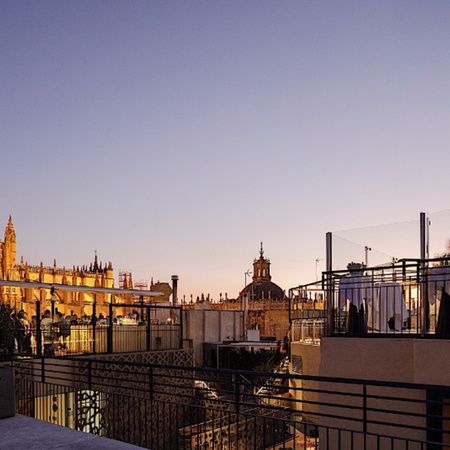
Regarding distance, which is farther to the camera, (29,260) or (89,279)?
(89,279)

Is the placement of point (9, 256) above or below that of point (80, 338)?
above

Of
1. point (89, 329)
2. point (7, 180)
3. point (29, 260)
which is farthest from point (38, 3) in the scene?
point (29, 260)

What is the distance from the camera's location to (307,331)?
606 inches

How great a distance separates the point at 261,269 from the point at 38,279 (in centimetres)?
4064

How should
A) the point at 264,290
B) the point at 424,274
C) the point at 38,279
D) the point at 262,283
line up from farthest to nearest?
the point at 262,283 → the point at 264,290 → the point at 38,279 → the point at 424,274

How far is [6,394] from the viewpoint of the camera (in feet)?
27.1

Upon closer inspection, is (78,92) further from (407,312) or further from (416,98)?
(407,312)

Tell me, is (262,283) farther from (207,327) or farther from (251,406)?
(251,406)

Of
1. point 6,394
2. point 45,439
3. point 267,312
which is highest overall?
point 6,394

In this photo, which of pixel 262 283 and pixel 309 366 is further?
pixel 262 283

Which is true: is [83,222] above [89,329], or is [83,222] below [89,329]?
above

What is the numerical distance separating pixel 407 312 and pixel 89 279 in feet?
305

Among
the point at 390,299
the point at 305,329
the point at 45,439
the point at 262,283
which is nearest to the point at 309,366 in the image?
the point at 305,329

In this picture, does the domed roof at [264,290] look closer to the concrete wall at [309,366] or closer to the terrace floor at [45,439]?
the concrete wall at [309,366]
